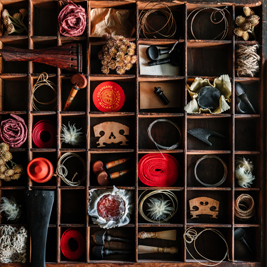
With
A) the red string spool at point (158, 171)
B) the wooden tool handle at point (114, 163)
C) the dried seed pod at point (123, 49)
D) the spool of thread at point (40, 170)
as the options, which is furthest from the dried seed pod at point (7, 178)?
the dried seed pod at point (123, 49)

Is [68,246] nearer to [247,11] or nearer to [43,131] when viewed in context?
[43,131]

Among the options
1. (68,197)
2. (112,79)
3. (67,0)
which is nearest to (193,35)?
(112,79)

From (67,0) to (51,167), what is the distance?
5.67ft

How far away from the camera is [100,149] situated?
2.51m

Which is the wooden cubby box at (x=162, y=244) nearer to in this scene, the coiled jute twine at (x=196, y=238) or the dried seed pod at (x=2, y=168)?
the coiled jute twine at (x=196, y=238)

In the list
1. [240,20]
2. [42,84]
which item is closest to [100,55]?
[42,84]

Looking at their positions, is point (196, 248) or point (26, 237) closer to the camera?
point (26, 237)

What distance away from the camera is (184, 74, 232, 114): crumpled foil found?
2.50m

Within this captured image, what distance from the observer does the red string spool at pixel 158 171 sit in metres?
2.55

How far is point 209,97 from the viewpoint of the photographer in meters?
2.53

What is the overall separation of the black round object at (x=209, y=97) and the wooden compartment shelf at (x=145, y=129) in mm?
106

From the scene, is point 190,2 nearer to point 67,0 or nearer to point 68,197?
point 67,0

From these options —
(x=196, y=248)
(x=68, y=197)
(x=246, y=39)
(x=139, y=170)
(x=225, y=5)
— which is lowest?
(x=196, y=248)

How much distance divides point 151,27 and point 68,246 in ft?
8.31
